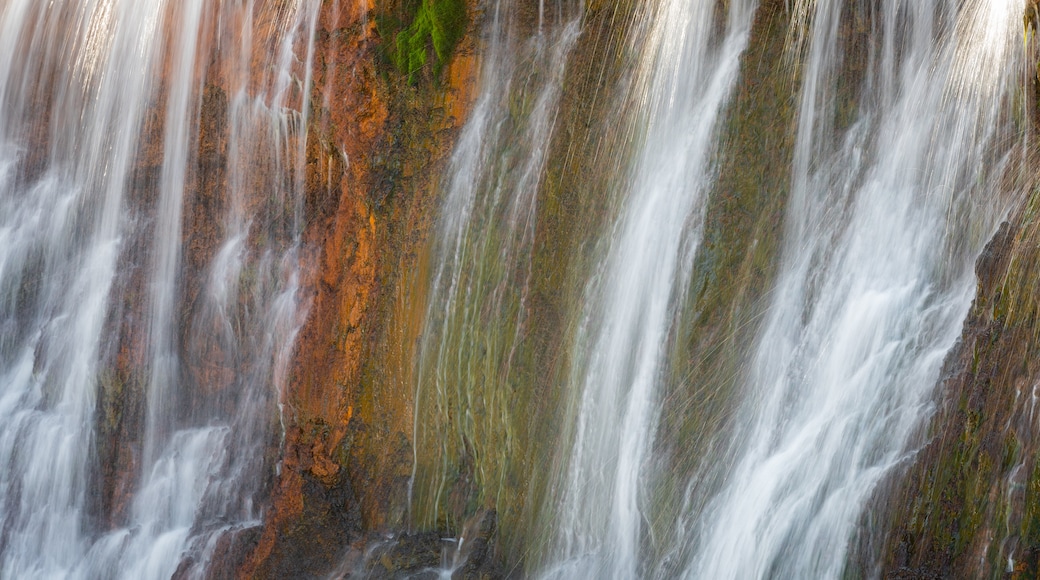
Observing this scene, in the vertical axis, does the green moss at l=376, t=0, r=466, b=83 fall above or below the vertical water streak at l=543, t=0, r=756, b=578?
above

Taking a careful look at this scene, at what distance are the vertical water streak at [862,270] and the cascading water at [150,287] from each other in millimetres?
4303

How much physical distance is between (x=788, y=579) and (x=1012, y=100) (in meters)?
2.98

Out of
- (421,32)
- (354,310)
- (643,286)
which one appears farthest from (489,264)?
(421,32)

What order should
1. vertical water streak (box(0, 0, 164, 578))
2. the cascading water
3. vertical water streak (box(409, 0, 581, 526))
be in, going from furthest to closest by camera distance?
vertical water streak (box(0, 0, 164, 578)) → the cascading water → vertical water streak (box(409, 0, 581, 526))

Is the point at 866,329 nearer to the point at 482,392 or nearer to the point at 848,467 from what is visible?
the point at 848,467

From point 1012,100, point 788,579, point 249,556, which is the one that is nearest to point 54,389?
point 249,556

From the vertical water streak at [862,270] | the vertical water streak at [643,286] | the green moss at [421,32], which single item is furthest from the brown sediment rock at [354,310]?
the vertical water streak at [862,270]

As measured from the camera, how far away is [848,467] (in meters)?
7.21

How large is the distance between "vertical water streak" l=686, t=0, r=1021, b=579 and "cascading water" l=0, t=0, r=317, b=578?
430cm

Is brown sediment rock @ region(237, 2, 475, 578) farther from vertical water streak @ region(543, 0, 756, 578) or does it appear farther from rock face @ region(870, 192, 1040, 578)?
rock face @ region(870, 192, 1040, 578)

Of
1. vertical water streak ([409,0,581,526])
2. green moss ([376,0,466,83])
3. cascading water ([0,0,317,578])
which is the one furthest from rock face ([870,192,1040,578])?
cascading water ([0,0,317,578])

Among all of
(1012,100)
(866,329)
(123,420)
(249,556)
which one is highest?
(1012,100)

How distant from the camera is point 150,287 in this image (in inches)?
467

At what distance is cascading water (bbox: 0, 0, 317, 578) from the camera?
10852 mm
